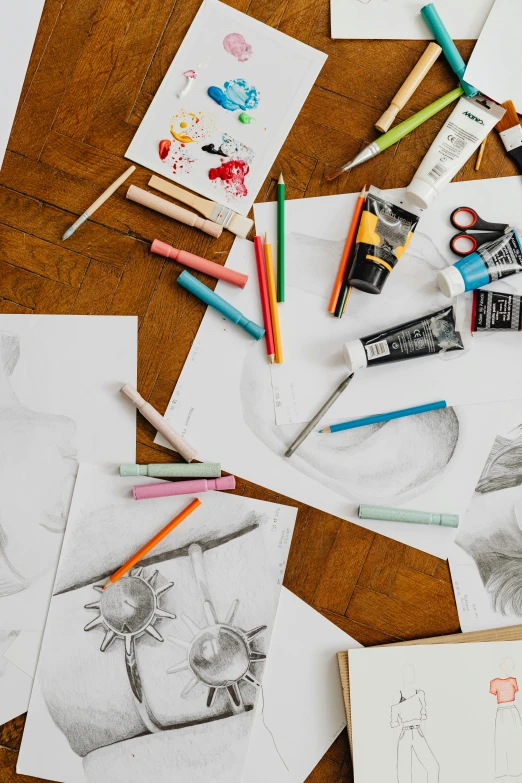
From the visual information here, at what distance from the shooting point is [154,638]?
80 centimetres

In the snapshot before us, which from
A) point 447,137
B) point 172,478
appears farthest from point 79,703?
point 447,137

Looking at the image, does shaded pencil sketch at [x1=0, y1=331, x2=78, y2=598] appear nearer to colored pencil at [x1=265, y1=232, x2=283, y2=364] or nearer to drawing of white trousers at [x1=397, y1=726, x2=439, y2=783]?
colored pencil at [x1=265, y1=232, x2=283, y2=364]

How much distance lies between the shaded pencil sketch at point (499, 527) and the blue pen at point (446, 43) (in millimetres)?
459

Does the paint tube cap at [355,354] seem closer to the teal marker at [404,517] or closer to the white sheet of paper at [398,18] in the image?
the teal marker at [404,517]

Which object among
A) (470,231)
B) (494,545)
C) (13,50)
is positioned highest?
(13,50)

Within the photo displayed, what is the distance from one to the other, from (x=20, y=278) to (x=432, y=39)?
0.63 meters

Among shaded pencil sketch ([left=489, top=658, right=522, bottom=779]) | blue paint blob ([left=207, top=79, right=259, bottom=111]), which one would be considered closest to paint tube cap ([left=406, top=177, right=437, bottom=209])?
blue paint blob ([left=207, top=79, right=259, bottom=111])

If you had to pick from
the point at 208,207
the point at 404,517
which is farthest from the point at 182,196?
the point at 404,517

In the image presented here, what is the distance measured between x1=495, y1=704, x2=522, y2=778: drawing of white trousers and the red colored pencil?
1.79ft

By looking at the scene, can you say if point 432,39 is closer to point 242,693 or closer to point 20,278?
point 20,278

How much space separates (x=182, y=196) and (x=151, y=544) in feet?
1.48

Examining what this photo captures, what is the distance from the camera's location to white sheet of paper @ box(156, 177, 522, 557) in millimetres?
807

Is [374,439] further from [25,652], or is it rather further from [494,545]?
[25,652]

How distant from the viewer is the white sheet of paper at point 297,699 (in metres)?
0.79
